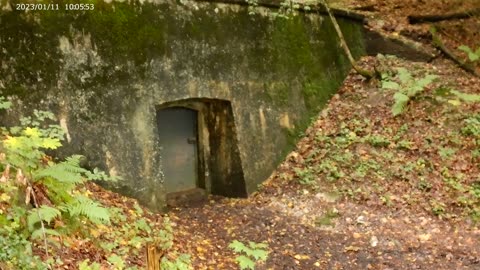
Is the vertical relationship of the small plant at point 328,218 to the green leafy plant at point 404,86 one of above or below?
below

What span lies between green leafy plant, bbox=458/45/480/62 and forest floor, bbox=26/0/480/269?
48cm

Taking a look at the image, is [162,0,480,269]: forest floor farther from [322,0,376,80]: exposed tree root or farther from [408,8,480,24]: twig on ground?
[408,8,480,24]: twig on ground

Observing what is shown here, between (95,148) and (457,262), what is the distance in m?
5.25

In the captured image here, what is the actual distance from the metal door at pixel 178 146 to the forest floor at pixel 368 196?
2.27 ft

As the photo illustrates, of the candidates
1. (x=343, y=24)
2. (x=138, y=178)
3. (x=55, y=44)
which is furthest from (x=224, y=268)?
(x=343, y=24)

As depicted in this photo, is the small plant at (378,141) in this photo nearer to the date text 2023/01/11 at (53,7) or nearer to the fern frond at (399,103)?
the fern frond at (399,103)

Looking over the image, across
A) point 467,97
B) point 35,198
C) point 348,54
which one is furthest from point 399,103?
point 35,198

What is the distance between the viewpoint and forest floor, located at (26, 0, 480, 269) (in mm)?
6844

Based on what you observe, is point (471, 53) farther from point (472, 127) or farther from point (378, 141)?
point (378, 141)

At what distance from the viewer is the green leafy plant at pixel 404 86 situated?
33.7 ft

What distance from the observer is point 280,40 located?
10148mm

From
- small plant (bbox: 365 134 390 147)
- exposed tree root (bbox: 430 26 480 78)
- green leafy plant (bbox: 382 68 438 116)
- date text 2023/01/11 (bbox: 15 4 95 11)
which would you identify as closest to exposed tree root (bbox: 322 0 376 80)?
green leafy plant (bbox: 382 68 438 116)

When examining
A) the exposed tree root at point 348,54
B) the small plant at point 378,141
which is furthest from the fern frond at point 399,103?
the exposed tree root at point 348,54

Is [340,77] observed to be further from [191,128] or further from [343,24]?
[191,128]
